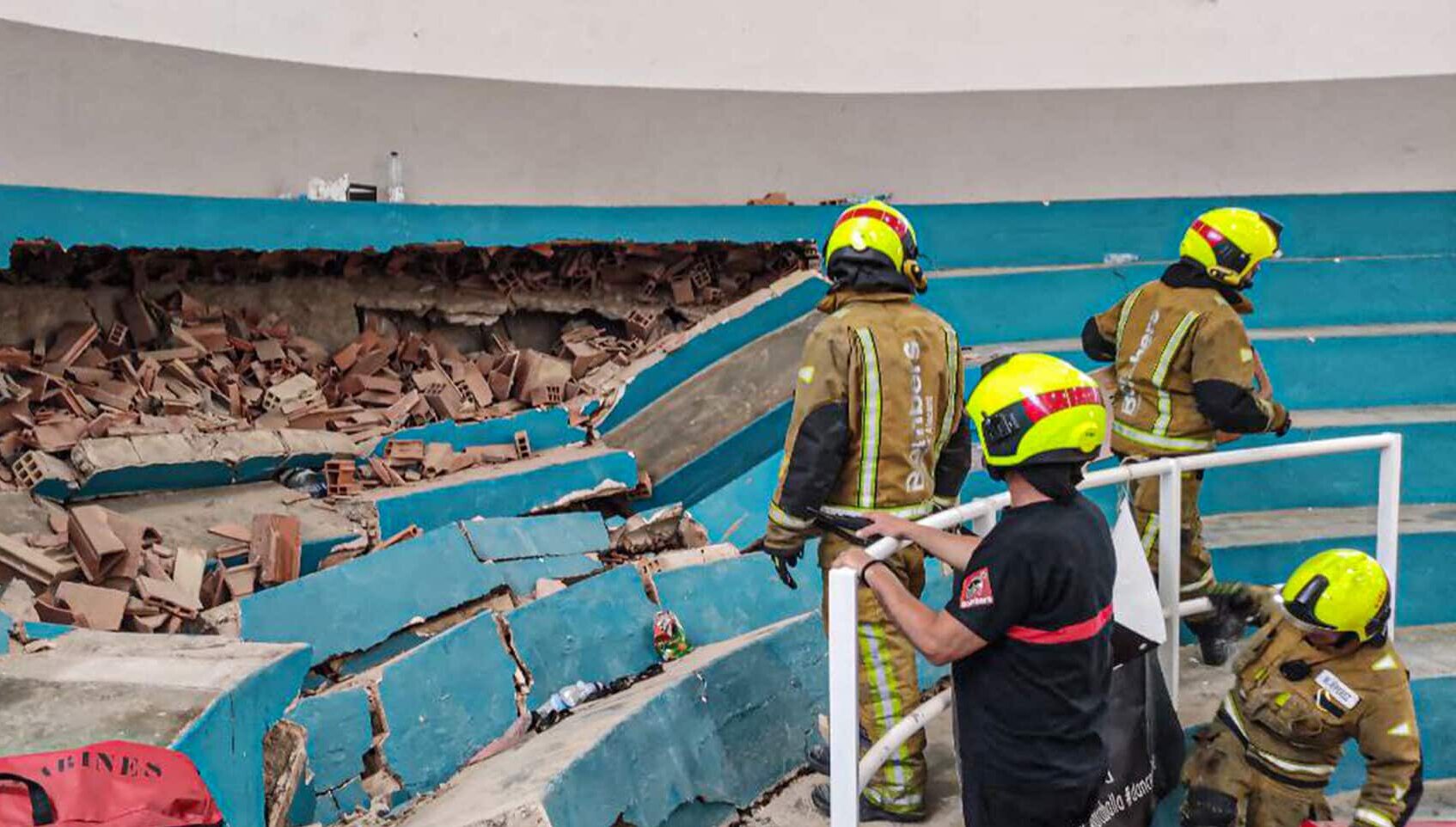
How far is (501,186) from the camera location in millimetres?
7480

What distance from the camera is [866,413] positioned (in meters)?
3.44

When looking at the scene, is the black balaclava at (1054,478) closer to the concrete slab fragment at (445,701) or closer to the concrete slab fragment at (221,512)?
the concrete slab fragment at (445,701)

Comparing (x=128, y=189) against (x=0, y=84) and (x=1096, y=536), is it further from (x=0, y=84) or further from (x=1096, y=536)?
(x=1096, y=536)

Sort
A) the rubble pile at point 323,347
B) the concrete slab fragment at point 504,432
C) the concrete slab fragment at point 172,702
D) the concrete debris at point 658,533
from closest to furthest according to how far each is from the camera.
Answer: the concrete slab fragment at point 172,702
the rubble pile at point 323,347
the concrete debris at point 658,533
the concrete slab fragment at point 504,432

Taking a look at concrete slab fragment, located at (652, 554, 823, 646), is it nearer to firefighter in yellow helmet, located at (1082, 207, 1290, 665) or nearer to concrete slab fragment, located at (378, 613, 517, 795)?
Answer: concrete slab fragment, located at (378, 613, 517, 795)

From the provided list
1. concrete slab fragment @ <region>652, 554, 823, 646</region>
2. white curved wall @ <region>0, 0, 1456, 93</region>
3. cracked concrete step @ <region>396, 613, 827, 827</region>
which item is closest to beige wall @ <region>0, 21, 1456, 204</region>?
white curved wall @ <region>0, 0, 1456, 93</region>

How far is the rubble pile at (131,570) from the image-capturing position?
4.29 m

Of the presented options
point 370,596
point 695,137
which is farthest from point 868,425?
point 695,137

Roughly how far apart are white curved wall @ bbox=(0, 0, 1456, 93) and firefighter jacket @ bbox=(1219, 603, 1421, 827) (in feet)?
18.8

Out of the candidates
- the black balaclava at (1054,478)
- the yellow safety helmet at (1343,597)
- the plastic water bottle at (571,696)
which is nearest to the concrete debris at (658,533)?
the plastic water bottle at (571,696)

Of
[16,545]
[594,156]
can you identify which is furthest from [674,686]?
[594,156]

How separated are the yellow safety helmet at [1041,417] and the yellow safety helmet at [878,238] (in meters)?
1.16

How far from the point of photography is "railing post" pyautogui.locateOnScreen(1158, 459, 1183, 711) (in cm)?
360

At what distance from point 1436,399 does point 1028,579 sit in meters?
→ 5.57
